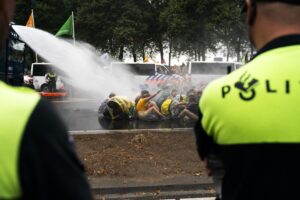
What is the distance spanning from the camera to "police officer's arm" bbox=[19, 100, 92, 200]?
1217 millimetres

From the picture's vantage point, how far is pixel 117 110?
15.8 m

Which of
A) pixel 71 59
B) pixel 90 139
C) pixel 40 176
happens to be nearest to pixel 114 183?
pixel 90 139

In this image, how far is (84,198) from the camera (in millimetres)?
1311

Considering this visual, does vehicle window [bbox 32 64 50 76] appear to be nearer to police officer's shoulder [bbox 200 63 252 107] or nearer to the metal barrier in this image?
the metal barrier

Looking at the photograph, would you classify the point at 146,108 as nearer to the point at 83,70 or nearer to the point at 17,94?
the point at 83,70

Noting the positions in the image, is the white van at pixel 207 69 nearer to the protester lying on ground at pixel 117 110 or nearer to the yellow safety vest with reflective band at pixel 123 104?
the yellow safety vest with reflective band at pixel 123 104

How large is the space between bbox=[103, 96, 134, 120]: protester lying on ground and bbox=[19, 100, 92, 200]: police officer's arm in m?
14.4

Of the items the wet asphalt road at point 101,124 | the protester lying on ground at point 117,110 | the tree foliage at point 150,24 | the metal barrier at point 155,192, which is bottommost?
the metal barrier at point 155,192

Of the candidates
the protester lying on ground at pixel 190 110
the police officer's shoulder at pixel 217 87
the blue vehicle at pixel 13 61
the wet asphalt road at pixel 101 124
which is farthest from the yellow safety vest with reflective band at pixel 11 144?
the blue vehicle at pixel 13 61

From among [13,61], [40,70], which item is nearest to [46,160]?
[13,61]

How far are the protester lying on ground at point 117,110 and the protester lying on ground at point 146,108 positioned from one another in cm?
36

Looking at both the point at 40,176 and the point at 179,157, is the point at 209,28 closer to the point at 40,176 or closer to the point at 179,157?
the point at 179,157

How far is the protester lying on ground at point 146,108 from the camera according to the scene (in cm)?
1532

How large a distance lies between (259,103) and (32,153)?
0.91m
